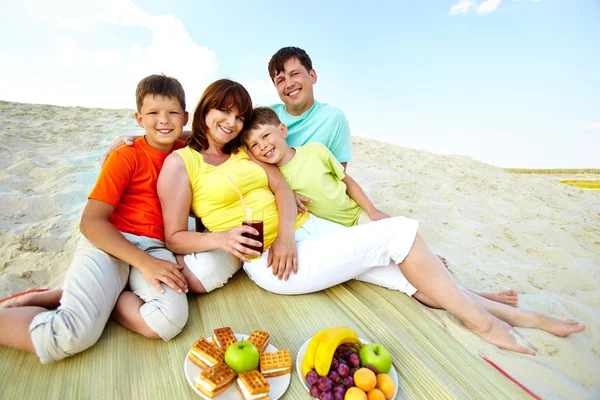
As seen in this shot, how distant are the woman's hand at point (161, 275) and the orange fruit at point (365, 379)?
1.01 metres

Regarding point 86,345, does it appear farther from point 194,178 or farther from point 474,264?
point 474,264

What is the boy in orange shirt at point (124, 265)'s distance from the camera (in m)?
1.58

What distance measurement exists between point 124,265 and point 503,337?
2.10m

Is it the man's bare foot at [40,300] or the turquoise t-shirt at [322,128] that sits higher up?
the turquoise t-shirt at [322,128]

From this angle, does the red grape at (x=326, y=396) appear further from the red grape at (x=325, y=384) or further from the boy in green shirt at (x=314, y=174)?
the boy in green shirt at (x=314, y=174)

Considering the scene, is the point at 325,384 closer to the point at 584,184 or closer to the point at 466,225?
the point at 466,225

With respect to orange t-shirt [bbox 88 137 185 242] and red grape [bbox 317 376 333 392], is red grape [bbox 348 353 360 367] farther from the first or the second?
orange t-shirt [bbox 88 137 185 242]

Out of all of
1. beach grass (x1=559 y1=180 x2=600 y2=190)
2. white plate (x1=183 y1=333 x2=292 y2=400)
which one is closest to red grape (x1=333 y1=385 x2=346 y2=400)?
white plate (x1=183 y1=333 x2=292 y2=400)

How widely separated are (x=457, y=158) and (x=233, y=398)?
8.46m

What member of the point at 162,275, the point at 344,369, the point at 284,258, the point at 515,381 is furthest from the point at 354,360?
the point at 162,275

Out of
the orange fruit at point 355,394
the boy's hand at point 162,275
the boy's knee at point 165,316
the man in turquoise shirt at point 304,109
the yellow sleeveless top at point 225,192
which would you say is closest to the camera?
the orange fruit at point 355,394

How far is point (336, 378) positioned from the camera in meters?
1.40

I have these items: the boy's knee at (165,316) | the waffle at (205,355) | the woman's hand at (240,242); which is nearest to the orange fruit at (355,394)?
the waffle at (205,355)

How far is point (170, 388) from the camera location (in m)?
1.46
